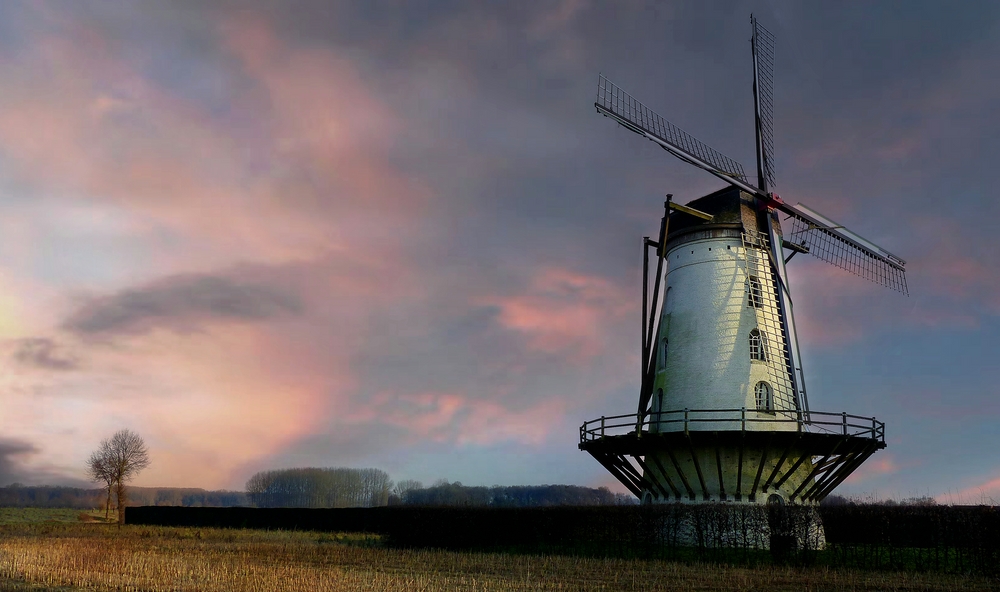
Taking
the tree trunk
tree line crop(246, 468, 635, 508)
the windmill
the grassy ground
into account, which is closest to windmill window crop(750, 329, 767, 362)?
the windmill

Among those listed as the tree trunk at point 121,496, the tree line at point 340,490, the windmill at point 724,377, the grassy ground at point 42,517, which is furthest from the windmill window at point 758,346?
the tree line at point 340,490

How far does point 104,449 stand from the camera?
6053 cm

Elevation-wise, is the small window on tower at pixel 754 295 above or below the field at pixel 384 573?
above

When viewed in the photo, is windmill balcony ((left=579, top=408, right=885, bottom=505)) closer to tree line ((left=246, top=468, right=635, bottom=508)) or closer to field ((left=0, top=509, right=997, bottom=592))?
field ((left=0, top=509, right=997, bottom=592))

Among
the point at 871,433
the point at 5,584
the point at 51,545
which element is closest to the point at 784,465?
the point at 871,433

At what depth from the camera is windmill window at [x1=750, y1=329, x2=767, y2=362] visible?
2708 centimetres

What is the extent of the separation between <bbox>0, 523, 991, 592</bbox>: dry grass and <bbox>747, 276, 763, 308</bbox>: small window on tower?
9933 millimetres

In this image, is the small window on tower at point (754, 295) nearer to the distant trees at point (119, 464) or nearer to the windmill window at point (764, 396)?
the windmill window at point (764, 396)

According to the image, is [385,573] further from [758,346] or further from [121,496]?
[121,496]

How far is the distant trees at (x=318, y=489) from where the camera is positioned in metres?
133

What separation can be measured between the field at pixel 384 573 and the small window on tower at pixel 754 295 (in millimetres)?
9914

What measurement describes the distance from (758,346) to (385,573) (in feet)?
49.8

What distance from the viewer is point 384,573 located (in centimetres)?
1881

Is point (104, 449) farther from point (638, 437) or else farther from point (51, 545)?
point (638, 437)
